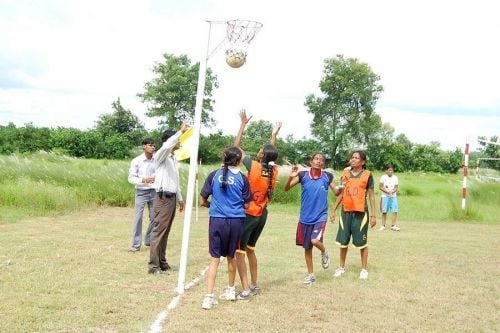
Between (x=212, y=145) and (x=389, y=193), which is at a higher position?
(x=212, y=145)

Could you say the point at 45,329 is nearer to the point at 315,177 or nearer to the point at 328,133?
the point at 315,177

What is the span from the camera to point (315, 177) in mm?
7816

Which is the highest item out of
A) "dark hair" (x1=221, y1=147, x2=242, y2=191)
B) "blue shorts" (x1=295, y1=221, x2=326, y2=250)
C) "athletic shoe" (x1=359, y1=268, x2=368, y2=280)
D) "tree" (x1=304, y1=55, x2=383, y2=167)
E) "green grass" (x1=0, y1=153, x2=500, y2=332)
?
"tree" (x1=304, y1=55, x2=383, y2=167)

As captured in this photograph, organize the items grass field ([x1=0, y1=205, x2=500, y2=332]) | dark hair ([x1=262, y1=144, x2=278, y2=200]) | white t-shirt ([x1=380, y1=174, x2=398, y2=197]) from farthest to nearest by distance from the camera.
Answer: white t-shirt ([x1=380, y1=174, x2=398, y2=197]), dark hair ([x1=262, y1=144, x2=278, y2=200]), grass field ([x1=0, y1=205, x2=500, y2=332])

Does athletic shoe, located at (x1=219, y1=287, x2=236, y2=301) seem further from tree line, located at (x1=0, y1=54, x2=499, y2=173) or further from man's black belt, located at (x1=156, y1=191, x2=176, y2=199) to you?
tree line, located at (x1=0, y1=54, x2=499, y2=173)

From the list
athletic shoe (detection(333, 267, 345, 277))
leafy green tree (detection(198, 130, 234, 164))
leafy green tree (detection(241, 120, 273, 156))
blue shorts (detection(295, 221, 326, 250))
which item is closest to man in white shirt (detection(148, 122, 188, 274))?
blue shorts (detection(295, 221, 326, 250))

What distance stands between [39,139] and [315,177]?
41.3 m

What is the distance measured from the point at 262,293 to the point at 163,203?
1.92 meters

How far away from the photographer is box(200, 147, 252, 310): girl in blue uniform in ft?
21.2

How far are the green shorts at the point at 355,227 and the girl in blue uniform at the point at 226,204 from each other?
2.35 meters

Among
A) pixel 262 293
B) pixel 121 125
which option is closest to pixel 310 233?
pixel 262 293

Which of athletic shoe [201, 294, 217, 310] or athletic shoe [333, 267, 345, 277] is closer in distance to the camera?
athletic shoe [201, 294, 217, 310]

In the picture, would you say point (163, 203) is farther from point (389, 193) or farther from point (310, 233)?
point (389, 193)

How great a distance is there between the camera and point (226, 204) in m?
6.46
